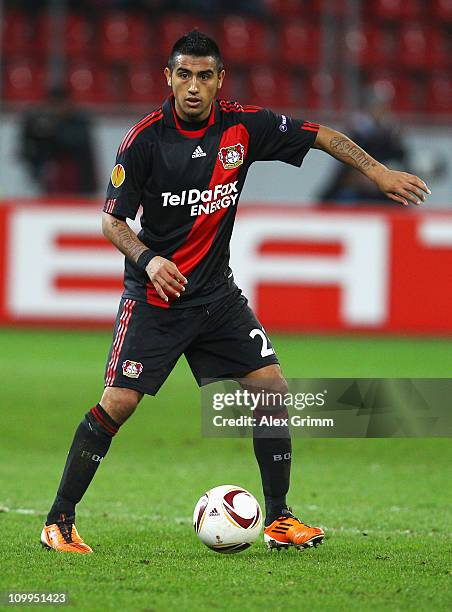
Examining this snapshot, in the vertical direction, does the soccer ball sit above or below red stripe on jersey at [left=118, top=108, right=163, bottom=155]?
below

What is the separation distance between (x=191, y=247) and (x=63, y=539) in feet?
4.59

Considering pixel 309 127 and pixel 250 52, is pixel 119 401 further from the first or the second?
pixel 250 52

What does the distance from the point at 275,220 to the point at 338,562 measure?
27.4ft

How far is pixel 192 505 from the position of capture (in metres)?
6.71

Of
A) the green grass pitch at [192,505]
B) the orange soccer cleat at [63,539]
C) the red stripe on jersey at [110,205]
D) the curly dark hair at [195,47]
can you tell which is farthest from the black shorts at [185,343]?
the curly dark hair at [195,47]

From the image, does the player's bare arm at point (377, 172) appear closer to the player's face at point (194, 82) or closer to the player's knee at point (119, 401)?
the player's face at point (194, 82)

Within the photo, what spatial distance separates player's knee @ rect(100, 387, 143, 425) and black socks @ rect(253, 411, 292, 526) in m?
0.61

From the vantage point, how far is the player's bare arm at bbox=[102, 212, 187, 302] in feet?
16.9

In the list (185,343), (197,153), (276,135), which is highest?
(276,135)

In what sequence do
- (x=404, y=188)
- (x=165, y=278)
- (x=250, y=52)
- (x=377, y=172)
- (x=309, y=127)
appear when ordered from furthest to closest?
(x=250, y=52)
(x=309, y=127)
(x=377, y=172)
(x=404, y=188)
(x=165, y=278)

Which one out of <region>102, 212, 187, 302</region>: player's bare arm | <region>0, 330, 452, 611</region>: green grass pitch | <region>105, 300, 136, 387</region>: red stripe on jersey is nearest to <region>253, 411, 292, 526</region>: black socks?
<region>0, 330, 452, 611</region>: green grass pitch

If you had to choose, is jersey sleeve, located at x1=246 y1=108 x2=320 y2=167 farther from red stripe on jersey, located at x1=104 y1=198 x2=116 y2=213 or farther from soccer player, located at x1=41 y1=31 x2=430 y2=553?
red stripe on jersey, located at x1=104 y1=198 x2=116 y2=213

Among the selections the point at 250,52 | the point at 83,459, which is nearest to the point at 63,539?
the point at 83,459

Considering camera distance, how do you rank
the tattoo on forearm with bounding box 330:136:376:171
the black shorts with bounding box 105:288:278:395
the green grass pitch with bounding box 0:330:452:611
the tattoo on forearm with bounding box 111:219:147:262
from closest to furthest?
the green grass pitch with bounding box 0:330:452:611 → the tattoo on forearm with bounding box 111:219:147:262 → the black shorts with bounding box 105:288:278:395 → the tattoo on forearm with bounding box 330:136:376:171
